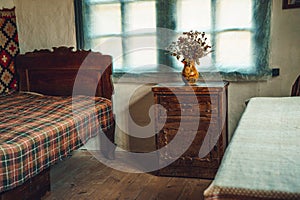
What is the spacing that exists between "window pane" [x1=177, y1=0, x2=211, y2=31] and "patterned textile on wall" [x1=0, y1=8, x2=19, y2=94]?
6.28 ft

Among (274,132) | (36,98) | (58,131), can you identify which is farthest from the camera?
(36,98)

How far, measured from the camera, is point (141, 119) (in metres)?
3.84

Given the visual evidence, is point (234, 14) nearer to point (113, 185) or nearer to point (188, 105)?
point (188, 105)

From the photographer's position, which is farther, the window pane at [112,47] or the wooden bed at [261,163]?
the window pane at [112,47]

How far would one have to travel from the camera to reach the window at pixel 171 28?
3.31m

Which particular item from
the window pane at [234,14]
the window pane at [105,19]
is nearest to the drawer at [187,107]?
the window pane at [234,14]

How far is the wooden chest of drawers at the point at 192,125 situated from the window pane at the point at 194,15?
2.11 ft

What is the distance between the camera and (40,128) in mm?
2594

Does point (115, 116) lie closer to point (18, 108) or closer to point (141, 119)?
point (141, 119)

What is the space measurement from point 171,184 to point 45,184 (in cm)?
102

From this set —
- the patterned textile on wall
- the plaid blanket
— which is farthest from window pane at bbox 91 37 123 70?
the patterned textile on wall

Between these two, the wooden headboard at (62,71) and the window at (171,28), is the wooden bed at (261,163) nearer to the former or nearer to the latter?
the window at (171,28)

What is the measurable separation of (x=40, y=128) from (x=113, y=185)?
86 centimetres

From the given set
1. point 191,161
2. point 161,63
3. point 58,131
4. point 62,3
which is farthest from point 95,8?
point 191,161
